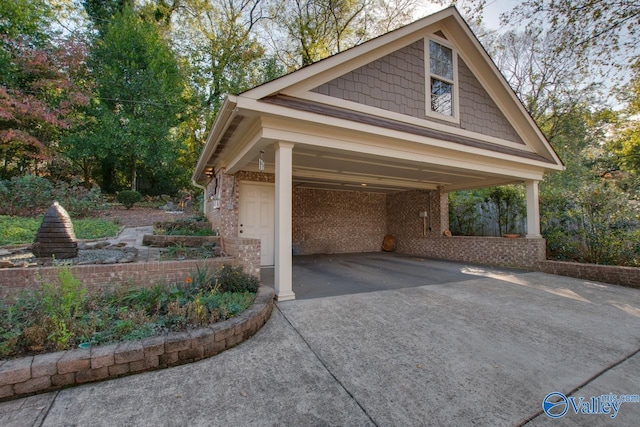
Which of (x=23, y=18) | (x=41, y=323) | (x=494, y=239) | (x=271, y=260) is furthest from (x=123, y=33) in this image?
(x=494, y=239)

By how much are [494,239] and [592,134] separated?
10.6 m

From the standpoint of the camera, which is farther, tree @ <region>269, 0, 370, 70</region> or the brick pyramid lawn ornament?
tree @ <region>269, 0, 370, 70</region>

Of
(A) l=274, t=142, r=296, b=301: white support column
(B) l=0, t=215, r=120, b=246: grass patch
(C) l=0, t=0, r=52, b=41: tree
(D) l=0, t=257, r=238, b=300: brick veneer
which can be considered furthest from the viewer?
(C) l=0, t=0, r=52, b=41: tree

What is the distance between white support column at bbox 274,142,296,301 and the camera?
4.32 m

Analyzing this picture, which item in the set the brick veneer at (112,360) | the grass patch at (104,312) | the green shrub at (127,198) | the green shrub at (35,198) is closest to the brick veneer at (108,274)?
the grass patch at (104,312)

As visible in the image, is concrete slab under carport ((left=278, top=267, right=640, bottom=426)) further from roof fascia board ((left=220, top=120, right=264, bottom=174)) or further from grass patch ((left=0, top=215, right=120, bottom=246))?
grass patch ((left=0, top=215, right=120, bottom=246))

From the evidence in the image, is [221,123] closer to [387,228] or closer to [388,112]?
[388,112]

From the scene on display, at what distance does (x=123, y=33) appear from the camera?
14.3 meters

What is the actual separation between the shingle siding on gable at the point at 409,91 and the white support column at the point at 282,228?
1.62 meters

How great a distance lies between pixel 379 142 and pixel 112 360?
4864 mm

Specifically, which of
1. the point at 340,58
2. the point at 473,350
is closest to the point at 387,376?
the point at 473,350

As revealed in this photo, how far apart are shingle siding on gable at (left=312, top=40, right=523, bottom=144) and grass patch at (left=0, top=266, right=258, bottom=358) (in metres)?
3.74

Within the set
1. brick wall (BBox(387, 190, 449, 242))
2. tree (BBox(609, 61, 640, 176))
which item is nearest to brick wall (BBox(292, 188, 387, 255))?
brick wall (BBox(387, 190, 449, 242))

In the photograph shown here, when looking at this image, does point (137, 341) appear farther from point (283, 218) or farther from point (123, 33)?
point (123, 33)
